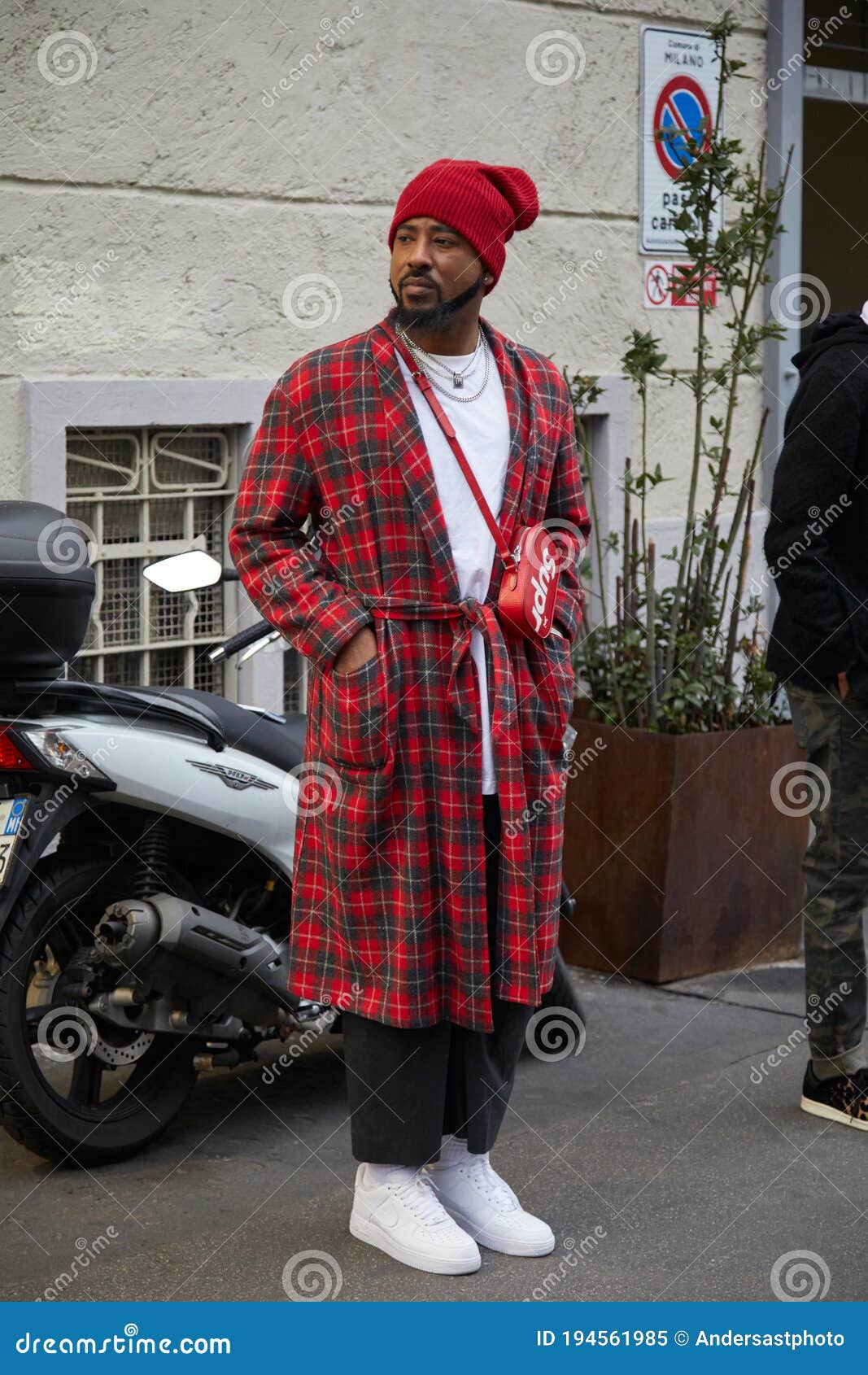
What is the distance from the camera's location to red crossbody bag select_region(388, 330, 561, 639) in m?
3.57

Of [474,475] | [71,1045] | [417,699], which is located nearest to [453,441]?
[474,475]

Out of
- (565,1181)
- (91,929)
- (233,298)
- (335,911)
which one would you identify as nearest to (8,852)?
(91,929)

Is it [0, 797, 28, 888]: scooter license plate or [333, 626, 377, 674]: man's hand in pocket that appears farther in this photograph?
[0, 797, 28, 888]: scooter license plate

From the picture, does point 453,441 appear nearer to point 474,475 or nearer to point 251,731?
point 474,475

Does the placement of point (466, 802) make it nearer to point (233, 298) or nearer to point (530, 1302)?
point (530, 1302)

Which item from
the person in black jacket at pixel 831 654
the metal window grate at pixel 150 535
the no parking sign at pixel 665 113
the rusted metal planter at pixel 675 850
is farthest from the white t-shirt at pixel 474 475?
the no parking sign at pixel 665 113

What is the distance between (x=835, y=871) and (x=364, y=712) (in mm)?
1511

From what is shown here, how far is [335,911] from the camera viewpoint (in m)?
3.64

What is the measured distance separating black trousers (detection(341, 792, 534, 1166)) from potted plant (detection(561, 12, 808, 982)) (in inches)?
85.0

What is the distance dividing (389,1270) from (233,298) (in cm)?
322

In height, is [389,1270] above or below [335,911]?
below

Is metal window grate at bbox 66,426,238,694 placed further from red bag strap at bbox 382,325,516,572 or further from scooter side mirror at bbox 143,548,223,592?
red bag strap at bbox 382,325,516,572

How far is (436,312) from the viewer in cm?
356

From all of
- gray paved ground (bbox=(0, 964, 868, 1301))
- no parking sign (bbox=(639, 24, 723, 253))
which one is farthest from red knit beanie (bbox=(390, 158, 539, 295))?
no parking sign (bbox=(639, 24, 723, 253))
